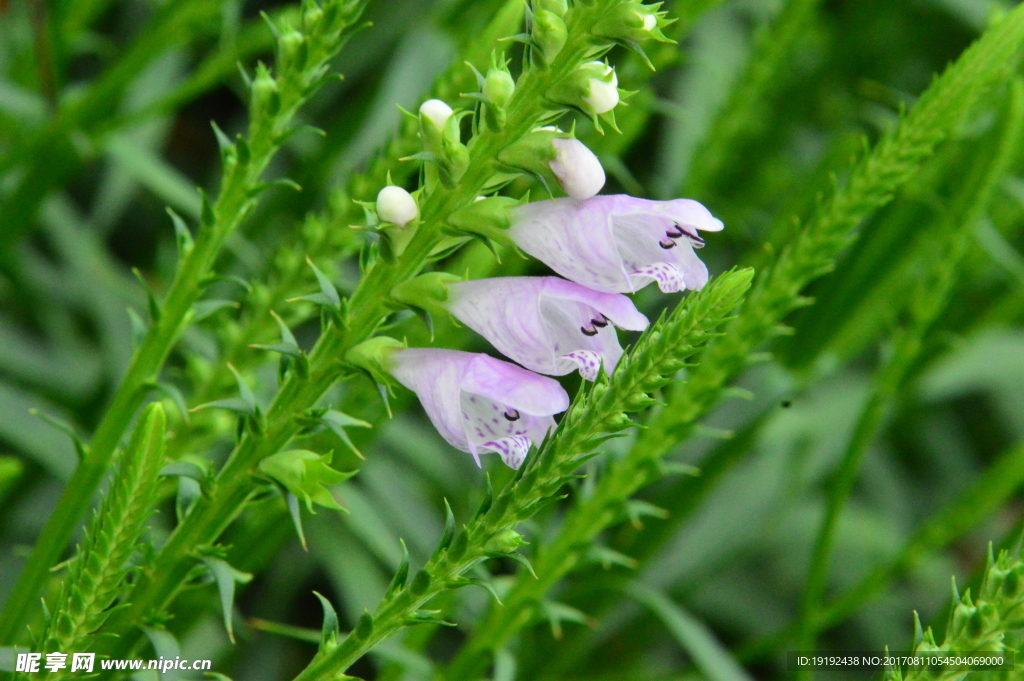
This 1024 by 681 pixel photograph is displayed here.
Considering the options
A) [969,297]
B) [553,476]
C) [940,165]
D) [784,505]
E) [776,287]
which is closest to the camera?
[553,476]

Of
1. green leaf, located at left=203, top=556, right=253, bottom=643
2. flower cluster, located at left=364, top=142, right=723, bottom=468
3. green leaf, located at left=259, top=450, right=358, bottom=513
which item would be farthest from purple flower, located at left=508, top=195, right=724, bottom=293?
green leaf, located at left=203, top=556, right=253, bottom=643

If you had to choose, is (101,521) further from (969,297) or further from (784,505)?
(969,297)

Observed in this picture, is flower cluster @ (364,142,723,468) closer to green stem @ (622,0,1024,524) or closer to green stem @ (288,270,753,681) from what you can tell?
green stem @ (288,270,753,681)

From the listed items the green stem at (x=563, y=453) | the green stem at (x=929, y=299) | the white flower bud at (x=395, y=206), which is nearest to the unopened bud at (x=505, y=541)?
the green stem at (x=563, y=453)

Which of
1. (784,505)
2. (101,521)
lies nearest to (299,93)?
(101,521)

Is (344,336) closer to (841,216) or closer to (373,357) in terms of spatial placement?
(373,357)

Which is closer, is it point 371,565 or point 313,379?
point 313,379

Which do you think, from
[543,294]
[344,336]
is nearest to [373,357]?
[344,336]
